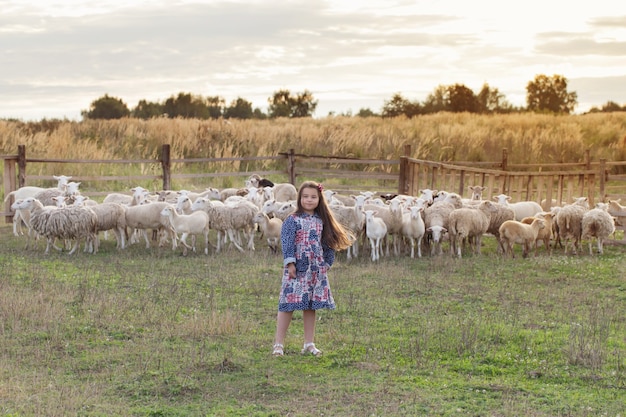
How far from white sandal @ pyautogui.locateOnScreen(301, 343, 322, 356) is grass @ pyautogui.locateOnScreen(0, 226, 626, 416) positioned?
11 cm

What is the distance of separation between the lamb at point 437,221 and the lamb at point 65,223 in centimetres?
620

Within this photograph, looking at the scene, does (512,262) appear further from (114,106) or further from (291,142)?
(114,106)

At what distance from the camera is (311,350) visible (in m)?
8.51

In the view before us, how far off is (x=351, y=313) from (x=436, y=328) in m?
1.30

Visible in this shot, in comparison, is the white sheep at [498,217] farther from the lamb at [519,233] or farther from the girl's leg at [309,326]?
the girl's leg at [309,326]

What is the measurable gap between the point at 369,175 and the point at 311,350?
16212 millimetres

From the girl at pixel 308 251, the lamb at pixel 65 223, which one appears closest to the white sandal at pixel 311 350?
the girl at pixel 308 251

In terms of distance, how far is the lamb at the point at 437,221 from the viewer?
15.4m

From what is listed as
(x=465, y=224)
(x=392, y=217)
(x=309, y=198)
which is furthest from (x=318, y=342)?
(x=465, y=224)

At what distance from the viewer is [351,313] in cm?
1051

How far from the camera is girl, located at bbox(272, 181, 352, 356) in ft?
27.1

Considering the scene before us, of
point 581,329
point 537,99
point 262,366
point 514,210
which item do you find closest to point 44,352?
point 262,366

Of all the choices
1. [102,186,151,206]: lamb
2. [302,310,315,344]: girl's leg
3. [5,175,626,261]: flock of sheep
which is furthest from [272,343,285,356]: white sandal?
[102,186,151,206]: lamb

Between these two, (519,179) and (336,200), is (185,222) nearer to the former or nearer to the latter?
(336,200)
